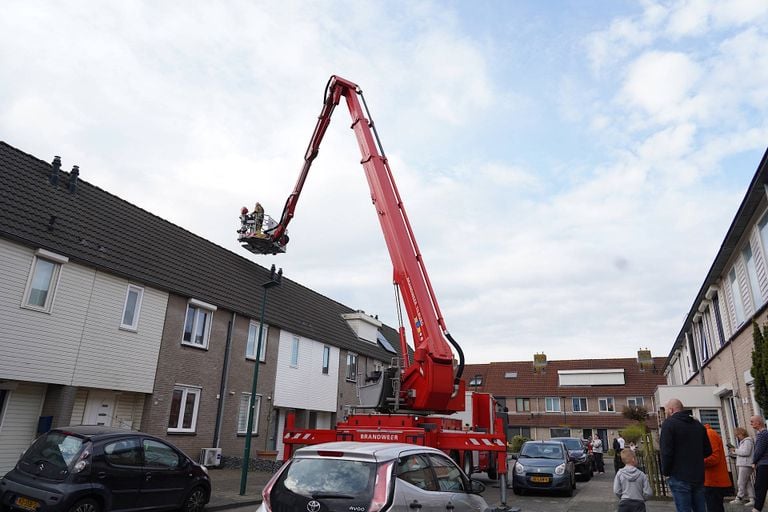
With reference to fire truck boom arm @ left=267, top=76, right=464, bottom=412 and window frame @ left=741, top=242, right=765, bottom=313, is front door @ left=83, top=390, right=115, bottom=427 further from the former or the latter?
window frame @ left=741, top=242, right=765, bottom=313

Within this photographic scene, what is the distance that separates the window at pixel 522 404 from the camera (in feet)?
161

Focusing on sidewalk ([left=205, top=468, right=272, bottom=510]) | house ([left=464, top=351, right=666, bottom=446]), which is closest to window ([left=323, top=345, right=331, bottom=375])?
sidewalk ([left=205, top=468, right=272, bottom=510])

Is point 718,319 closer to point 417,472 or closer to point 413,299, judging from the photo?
point 413,299

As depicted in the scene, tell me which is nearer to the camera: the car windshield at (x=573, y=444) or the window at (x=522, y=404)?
the car windshield at (x=573, y=444)

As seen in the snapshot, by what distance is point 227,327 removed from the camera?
1958 cm

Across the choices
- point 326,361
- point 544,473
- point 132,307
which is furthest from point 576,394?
point 132,307

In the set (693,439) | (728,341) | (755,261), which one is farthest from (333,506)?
(728,341)

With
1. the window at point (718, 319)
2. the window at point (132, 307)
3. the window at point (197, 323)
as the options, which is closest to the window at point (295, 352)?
the window at point (197, 323)

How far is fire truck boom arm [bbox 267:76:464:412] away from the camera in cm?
1149

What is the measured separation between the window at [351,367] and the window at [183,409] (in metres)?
10.5

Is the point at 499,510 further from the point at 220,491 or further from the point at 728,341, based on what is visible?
the point at 728,341

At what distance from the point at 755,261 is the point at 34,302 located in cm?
1722

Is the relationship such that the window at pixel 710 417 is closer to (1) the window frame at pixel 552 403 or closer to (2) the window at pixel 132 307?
(2) the window at pixel 132 307

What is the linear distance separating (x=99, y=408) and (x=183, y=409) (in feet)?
9.30
